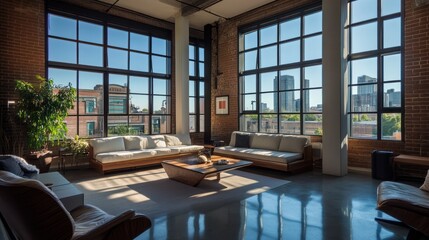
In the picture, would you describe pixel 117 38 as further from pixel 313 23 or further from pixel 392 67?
pixel 392 67

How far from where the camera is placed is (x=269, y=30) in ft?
23.7

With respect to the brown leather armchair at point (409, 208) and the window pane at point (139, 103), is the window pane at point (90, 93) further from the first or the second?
the brown leather armchair at point (409, 208)

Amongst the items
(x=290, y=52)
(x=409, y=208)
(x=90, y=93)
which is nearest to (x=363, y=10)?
(x=290, y=52)

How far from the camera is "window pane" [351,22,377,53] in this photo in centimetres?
535

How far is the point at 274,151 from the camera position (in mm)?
6047

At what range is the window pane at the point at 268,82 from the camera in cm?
713

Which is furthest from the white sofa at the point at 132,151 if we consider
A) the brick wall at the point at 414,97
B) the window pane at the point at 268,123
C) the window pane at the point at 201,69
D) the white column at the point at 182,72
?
the brick wall at the point at 414,97

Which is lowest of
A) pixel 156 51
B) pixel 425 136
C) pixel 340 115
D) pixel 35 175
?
pixel 35 175

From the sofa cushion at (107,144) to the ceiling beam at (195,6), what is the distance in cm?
394

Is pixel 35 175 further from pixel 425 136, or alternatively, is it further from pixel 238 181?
pixel 425 136

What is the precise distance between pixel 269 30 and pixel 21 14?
607 centimetres

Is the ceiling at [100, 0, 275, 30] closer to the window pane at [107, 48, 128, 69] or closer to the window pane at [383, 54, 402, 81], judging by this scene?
the window pane at [107, 48, 128, 69]

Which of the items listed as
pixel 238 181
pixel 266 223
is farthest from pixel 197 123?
pixel 266 223

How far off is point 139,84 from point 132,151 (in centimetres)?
231
